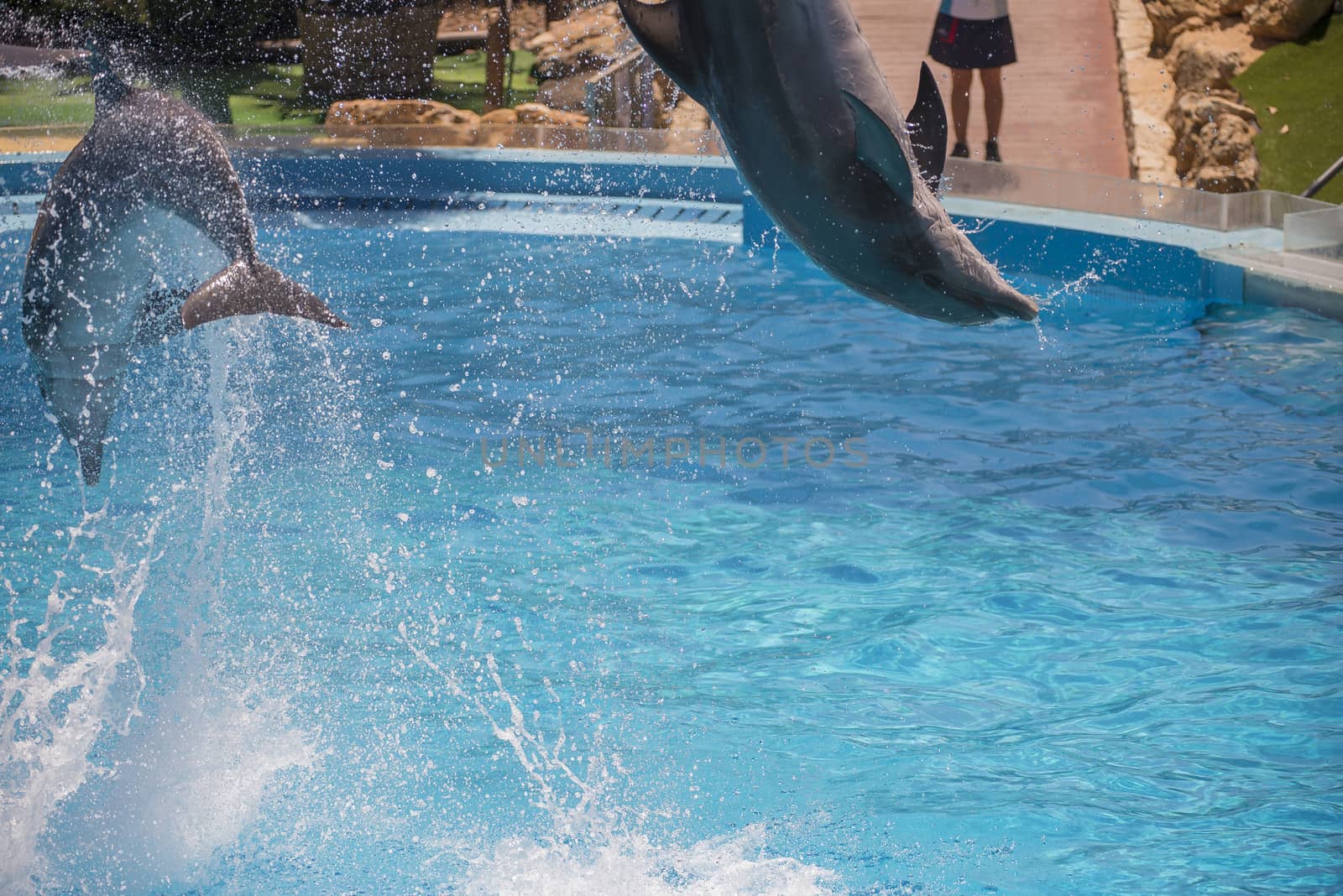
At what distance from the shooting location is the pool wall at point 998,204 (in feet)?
26.0

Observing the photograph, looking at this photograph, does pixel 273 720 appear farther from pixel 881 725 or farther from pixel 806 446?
pixel 806 446

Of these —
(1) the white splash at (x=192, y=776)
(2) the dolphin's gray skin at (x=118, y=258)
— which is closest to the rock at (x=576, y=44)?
(2) the dolphin's gray skin at (x=118, y=258)

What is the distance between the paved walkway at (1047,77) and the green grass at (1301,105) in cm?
113

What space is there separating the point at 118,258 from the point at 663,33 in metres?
2.01

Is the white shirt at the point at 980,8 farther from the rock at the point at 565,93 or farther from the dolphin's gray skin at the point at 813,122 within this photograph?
the dolphin's gray skin at the point at 813,122

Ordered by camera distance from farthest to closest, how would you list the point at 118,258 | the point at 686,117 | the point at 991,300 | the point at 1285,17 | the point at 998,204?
the point at 686,117, the point at 1285,17, the point at 998,204, the point at 118,258, the point at 991,300

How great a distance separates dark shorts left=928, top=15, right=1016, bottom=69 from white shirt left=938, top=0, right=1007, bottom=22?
0.03 meters

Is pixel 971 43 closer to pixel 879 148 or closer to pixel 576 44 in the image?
pixel 879 148

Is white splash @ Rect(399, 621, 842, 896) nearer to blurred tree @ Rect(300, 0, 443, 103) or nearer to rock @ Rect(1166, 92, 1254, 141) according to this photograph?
rock @ Rect(1166, 92, 1254, 141)

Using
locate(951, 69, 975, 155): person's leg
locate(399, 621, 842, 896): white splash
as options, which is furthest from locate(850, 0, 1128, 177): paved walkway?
locate(399, 621, 842, 896): white splash

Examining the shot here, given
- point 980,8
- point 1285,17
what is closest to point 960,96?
point 980,8

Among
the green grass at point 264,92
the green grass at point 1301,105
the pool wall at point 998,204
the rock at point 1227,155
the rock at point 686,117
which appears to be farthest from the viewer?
the green grass at point 264,92

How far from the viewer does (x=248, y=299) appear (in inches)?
145

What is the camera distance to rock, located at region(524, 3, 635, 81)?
642 inches
